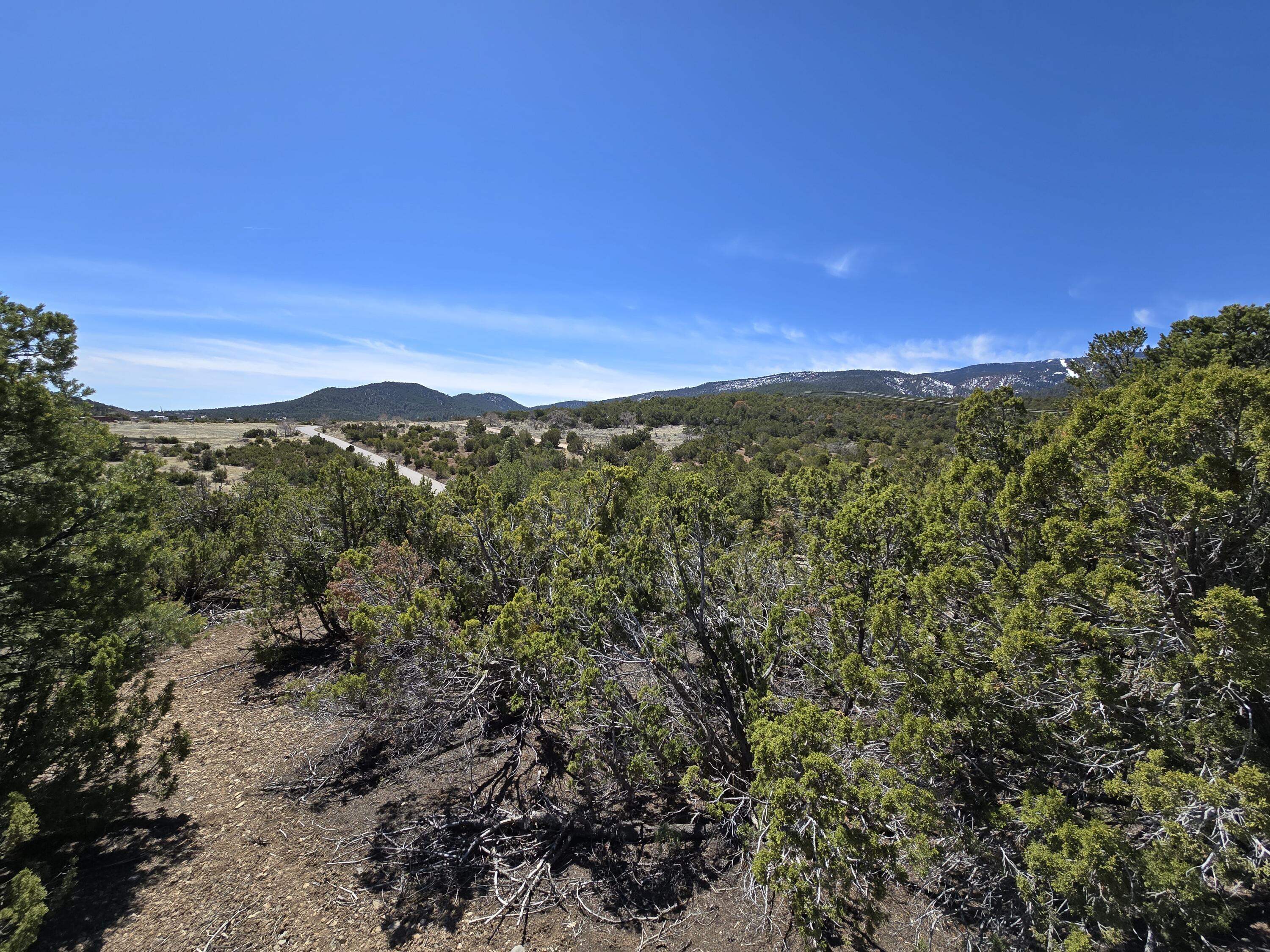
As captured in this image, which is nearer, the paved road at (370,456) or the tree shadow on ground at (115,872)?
the tree shadow on ground at (115,872)

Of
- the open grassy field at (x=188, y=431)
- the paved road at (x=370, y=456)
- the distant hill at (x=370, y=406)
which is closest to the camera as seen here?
the paved road at (x=370, y=456)

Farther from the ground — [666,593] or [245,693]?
[666,593]

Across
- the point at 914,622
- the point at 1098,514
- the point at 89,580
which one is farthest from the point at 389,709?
the point at 1098,514

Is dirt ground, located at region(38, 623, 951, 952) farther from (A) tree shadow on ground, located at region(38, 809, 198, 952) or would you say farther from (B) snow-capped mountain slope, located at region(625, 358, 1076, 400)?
(B) snow-capped mountain slope, located at region(625, 358, 1076, 400)

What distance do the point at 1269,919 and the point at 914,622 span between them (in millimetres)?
3601

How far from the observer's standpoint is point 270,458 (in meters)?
28.4

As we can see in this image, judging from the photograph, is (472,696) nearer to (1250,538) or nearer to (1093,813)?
(1093,813)

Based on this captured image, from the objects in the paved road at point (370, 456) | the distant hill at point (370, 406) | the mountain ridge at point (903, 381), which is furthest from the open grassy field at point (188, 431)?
the mountain ridge at point (903, 381)

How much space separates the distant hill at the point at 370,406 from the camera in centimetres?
8875

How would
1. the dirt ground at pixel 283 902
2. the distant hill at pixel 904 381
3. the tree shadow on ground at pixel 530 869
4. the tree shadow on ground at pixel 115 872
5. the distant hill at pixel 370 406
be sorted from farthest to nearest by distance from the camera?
the distant hill at pixel 904 381, the distant hill at pixel 370 406, the tree shadow on ground at pixel 530 869, the dirt ground at pixel 283 902, the tree shadow on ground at pixel 115 872

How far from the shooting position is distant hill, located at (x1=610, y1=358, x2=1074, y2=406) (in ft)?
398

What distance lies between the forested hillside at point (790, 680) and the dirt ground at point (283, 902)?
9.8 inches

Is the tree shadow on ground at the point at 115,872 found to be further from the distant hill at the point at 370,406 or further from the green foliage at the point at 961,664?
the distant hill at the point at 370,406

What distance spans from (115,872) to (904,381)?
16045 cm
